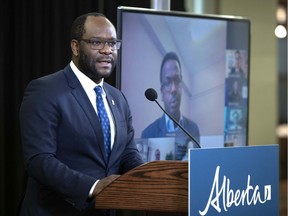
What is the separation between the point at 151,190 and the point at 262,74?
3.50 m

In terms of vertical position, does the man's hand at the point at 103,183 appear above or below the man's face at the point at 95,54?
below

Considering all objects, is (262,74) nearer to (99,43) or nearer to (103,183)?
(99,43)

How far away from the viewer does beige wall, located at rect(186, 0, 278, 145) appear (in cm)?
504

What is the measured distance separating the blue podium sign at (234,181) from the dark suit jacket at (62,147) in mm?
383

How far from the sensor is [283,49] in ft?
18.8

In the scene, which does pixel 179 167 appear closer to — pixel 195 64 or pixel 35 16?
pixel 35 16

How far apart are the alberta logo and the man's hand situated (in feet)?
1.03

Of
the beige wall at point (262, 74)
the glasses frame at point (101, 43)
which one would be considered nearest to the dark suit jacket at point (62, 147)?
the glasses frame at point (101, 43)

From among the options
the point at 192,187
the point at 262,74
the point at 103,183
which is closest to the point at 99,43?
the point at 103,183

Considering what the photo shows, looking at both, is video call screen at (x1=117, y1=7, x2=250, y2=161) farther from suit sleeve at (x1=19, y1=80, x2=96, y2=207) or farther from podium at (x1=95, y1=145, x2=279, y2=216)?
podium at (x1=95, y1=145, x2=279, y2=216)

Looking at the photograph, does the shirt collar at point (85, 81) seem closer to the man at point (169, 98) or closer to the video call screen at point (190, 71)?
the video call screen at point (190, 71)

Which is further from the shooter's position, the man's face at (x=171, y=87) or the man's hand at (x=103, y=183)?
the man's face at (x=171, y=87)

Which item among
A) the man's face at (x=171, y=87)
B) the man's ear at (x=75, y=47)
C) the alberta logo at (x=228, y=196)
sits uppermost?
the man's ear at (x=75, y=47)

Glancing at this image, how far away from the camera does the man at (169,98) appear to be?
9.80 feet
